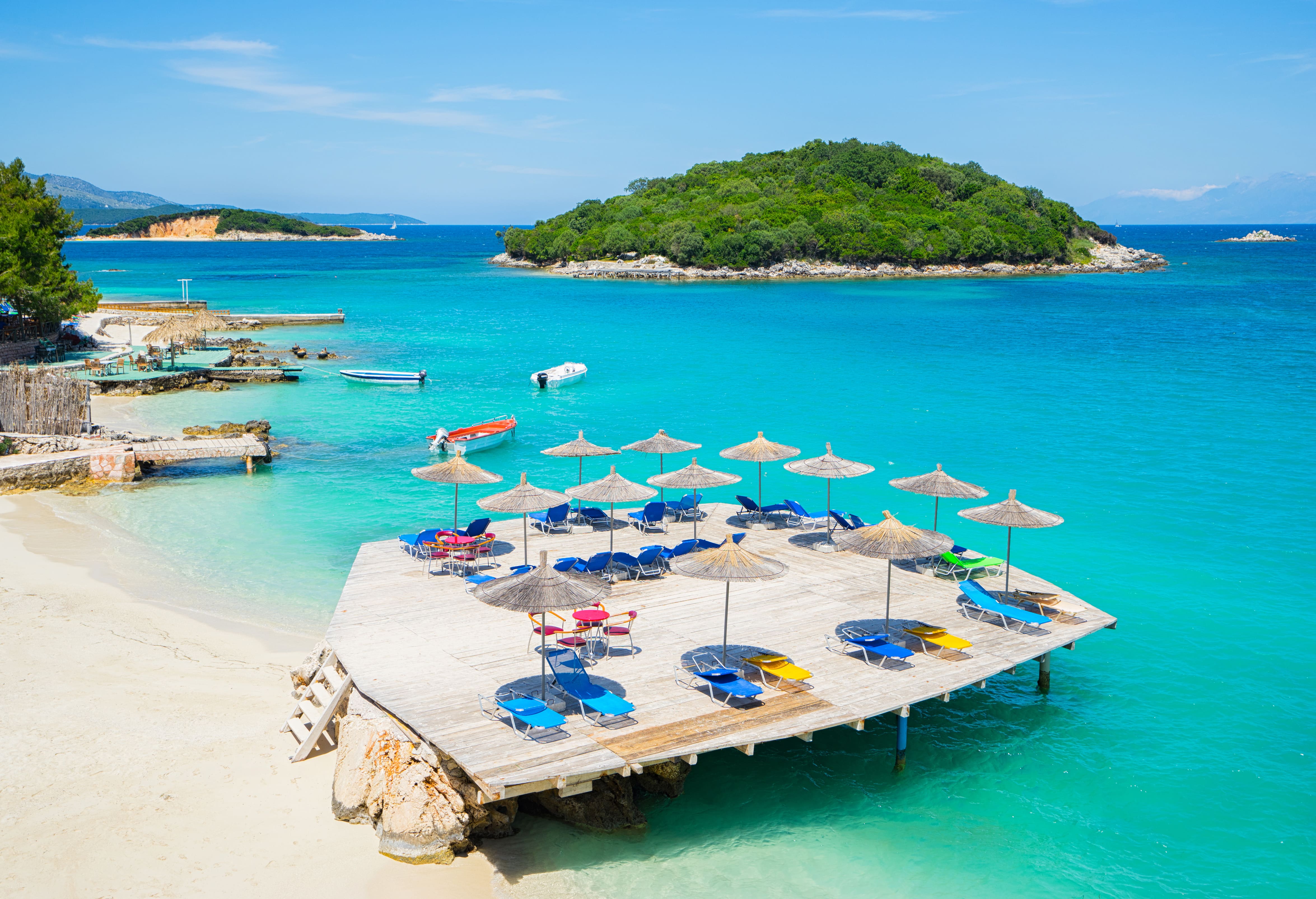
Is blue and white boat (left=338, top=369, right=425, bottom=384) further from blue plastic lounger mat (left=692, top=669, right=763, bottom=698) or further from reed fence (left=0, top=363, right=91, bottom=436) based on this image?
blue plastic lounger mat (left=692, top=669, right=763, bottom=698)

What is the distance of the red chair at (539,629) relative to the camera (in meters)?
14.0

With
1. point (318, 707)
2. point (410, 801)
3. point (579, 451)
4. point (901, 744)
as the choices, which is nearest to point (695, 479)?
point (579, 451)

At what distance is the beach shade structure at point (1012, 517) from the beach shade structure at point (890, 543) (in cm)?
156

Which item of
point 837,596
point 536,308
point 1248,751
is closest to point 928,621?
point 837,596

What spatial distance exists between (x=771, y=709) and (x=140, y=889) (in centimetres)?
771

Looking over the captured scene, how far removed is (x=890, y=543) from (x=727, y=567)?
283 centimetres

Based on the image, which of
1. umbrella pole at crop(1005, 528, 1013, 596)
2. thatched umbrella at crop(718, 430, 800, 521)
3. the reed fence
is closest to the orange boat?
the reed fence

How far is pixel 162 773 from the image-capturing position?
1244 cm

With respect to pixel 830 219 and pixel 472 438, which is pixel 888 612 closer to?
pixel 472 438

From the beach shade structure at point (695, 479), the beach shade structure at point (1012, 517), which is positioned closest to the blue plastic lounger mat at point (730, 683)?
the beach shade structure at point (1012, 517)

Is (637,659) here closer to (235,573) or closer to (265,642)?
(265,642)

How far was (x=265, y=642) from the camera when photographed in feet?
55.1

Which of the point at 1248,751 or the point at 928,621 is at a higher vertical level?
the point at 928,621

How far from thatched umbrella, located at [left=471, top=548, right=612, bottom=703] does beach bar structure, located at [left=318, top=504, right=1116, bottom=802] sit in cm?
130
